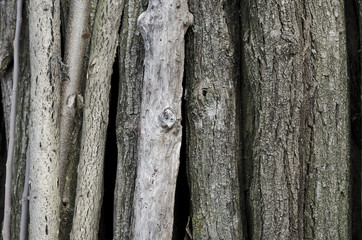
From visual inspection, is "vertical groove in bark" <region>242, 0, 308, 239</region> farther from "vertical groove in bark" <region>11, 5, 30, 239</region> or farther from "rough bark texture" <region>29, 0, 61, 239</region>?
"vertical groove in bark" <region>11, 5, 30, 239</region>

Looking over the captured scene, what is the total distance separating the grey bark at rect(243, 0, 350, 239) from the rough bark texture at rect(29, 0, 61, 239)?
0.90 metres

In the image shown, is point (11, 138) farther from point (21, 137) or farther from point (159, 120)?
point (159, 120)

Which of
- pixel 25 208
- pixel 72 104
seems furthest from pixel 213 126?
pixel 25 208

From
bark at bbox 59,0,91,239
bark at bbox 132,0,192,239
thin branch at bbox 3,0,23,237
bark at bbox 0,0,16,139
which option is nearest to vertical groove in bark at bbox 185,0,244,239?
bark at bbox 132,0,192,239

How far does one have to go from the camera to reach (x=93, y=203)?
1.93 metres

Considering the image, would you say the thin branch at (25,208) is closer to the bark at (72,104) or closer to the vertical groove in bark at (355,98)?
the bark at (72,104)

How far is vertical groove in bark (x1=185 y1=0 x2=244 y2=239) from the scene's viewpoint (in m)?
1.88

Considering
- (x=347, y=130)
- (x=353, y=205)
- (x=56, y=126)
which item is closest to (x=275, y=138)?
(x=347, y=130)

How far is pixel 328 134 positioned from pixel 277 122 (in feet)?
0.81

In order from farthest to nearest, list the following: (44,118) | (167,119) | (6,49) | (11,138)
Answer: (6,49)
(11,138)
(44,118)
(167,119)

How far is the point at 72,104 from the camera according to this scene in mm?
2041

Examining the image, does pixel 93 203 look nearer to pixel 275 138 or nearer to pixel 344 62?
pixel 275 138

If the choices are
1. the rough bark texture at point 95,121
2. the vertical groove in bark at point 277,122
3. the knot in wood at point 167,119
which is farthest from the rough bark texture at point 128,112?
the vertical groove in bark at point 277,122

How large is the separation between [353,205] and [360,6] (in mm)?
989
